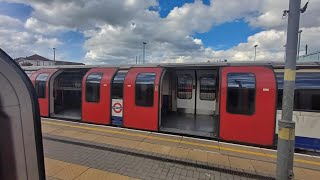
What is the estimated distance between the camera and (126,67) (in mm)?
8336

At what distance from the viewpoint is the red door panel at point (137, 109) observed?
7.45 meters

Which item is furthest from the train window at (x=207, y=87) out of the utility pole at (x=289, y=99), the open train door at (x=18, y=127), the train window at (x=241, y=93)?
the open train door at (x=18, y=127)

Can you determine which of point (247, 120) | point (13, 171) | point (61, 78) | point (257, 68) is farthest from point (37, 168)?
point (61, 78)

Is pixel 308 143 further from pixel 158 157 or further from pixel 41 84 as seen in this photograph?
pixel 41 84

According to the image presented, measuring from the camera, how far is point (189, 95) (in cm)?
1035

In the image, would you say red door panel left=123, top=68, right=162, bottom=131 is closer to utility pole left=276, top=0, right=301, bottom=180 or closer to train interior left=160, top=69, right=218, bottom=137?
train interior left=160, top=69, right=218, bottom=137

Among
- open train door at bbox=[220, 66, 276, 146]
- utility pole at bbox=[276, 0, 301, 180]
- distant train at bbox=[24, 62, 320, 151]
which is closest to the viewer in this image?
utility pole at bbox=[276, 0, 301, 180]

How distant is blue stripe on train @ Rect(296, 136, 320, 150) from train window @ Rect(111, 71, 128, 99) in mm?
6066

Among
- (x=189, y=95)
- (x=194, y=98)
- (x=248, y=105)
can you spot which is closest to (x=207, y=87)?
(x=194, y=98)

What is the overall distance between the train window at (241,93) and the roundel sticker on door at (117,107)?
13.4 feet

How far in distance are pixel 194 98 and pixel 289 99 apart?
23.7ft

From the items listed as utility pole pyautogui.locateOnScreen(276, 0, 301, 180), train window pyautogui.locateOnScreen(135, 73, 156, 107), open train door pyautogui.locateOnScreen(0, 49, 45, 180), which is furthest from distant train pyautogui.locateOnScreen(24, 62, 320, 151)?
open train door pyautogui.locateOnScreen(0, 49, 45, 180)

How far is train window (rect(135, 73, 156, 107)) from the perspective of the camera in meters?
7.52

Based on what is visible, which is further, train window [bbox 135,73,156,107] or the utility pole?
train window [bbox 135,73,156,107]
